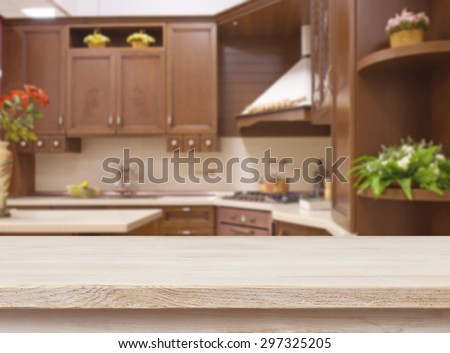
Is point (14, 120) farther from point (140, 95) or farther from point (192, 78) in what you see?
point (192, 78)

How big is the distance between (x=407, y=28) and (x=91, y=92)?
2990 mm

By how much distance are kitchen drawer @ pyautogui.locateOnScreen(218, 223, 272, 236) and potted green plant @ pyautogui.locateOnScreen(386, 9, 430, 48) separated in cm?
181

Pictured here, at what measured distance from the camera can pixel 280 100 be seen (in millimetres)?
3773

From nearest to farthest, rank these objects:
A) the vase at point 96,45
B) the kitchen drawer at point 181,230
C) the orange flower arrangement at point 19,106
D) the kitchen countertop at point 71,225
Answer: the kitchen countertop at point 71,225 → the orange flower arrangement at point 19,106 → the kitchen drawer at point 181,230 → the vase at point 96,45

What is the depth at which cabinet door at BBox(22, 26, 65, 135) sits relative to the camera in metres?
4.18

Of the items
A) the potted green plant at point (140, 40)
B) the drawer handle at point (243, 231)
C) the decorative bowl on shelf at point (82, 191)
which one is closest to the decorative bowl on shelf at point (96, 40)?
the potted green plant at point (140, 40)

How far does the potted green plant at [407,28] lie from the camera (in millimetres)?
1907

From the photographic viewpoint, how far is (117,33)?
14.6ft

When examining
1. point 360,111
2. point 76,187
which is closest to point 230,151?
point 76,187

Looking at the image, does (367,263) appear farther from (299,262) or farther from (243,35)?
(243,35)

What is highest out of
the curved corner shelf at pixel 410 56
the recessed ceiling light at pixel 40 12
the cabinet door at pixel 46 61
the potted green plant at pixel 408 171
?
the recessed ceiling light at pixel 40 12

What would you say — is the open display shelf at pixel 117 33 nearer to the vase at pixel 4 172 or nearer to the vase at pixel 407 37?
the vase at pixel 4 172

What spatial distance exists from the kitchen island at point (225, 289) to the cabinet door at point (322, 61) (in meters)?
1.81

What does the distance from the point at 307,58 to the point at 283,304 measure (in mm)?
3671
